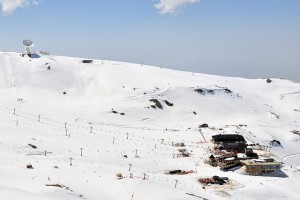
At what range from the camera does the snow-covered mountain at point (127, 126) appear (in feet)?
145

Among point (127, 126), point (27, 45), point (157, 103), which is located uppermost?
point (27, 45)

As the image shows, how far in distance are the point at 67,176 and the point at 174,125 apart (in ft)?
142

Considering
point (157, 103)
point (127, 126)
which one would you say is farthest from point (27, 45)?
point (127, 126)

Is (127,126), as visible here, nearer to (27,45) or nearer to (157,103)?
(157,103)

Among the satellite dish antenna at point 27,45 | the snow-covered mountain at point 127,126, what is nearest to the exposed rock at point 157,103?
the snow-covered mountain at point 127,126

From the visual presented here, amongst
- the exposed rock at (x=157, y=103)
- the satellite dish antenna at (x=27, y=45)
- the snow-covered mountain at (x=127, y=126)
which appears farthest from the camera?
the satellite dish antenna at (x=27, y=45)

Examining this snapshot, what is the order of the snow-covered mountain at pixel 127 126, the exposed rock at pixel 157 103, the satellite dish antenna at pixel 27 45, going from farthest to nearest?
the satellite dish antenna at pixel 27 45
the exposed rock at pixel 157 103
the snow-covered mountain at pixel 127 126

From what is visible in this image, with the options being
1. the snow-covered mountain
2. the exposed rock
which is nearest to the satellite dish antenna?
the snow-covered mountain

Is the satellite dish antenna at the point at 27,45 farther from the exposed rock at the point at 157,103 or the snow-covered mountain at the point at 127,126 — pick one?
the exposed rock at the point at 157,103

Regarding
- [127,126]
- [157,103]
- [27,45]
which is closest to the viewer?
[127,126]

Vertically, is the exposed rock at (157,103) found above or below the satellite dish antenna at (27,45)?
below

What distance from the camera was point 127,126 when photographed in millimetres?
81062

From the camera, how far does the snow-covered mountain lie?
4431 cm

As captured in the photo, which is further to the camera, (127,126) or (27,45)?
(27,45)
